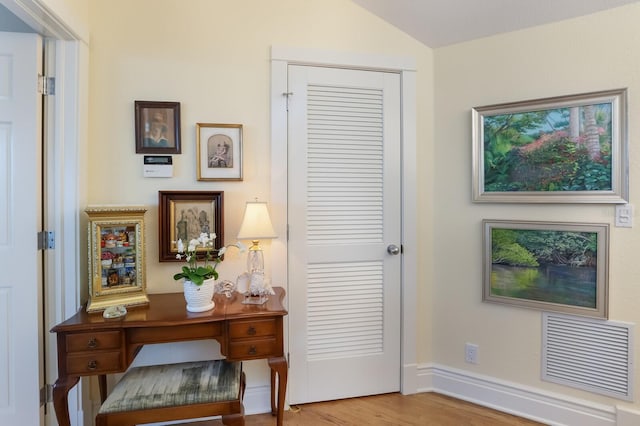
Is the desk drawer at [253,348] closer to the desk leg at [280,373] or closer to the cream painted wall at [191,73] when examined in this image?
the desk leg at [280,373]

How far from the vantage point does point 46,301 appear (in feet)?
5.78

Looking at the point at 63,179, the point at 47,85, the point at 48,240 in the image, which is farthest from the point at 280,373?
the point at 47,85

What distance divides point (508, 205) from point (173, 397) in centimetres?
212

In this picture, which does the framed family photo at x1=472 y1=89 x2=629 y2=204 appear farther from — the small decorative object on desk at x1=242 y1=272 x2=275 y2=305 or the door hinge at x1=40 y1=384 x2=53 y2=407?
the door hinge at x1=40 y1=384 x2=53 y2=407

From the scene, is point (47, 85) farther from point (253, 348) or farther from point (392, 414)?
point (392, 414)

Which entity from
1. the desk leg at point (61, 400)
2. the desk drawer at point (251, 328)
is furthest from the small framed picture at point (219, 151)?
the desk leg at point (61, 400)

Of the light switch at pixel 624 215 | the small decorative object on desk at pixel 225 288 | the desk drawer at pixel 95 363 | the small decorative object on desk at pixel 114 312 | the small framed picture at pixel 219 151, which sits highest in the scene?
the small framed picture at pixel 219 151

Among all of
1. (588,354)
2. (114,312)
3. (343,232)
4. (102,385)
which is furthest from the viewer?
(343,232)

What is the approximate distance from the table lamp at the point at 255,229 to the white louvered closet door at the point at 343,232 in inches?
12.6

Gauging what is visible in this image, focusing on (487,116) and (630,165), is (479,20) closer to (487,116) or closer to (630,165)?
(487,116)

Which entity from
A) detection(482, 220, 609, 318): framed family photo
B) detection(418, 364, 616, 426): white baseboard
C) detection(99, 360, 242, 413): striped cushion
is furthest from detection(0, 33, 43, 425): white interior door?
detection(482, 220, 609, 318): framed family photo

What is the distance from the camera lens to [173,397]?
146 centimetres

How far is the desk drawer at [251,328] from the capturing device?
5.19ft

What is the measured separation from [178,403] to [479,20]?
2636 mm
